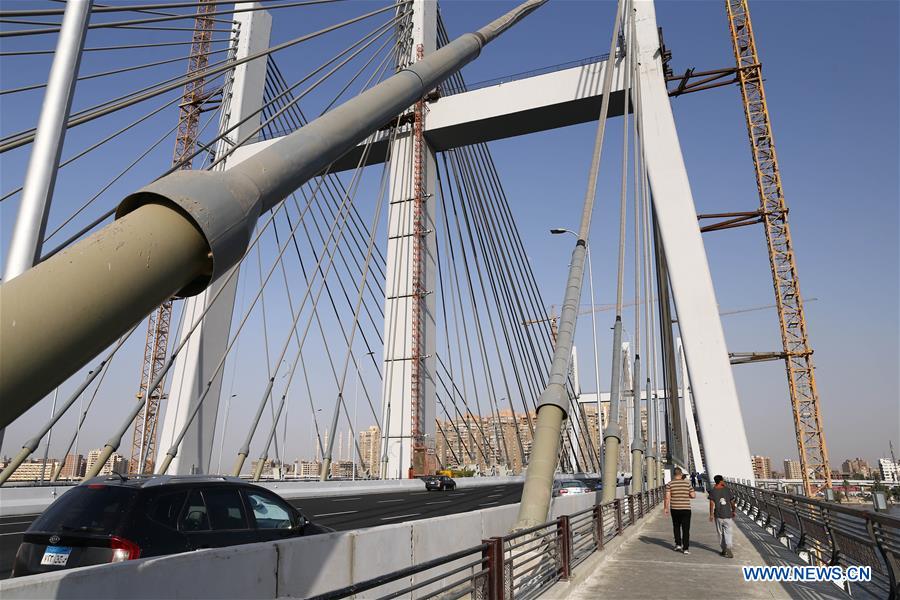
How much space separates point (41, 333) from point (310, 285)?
1842cm

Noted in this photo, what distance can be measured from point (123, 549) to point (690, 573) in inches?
317

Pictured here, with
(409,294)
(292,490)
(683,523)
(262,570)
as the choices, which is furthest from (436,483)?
(262,570)

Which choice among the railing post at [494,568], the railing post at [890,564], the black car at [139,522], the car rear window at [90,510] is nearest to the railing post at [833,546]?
the railing post at [890,564]

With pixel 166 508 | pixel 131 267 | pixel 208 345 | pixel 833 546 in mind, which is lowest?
pixel 833 546

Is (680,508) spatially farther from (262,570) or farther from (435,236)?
(435,236)

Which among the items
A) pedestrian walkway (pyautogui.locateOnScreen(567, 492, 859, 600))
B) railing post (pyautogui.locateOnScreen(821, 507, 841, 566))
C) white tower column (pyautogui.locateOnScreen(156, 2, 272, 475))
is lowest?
pedestrian walkway (pyautogui.locateOnScreen(567, 492, 859, 600))

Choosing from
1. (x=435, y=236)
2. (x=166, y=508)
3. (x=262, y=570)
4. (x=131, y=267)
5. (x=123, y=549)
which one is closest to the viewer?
(x=131, y=267)

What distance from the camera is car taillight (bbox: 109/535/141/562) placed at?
5.29 m

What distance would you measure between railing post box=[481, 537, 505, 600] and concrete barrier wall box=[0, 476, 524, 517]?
718 cm

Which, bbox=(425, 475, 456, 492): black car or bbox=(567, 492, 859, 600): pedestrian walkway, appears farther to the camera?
bbox=(425, 475, 456, 492): black car

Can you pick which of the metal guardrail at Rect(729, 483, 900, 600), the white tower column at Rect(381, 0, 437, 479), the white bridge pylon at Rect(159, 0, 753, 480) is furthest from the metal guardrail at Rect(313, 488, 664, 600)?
the white tower column at Rect(381, 0, 437, 479)

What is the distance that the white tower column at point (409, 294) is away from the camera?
2405 centimetres

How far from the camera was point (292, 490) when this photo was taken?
2484 centimetres

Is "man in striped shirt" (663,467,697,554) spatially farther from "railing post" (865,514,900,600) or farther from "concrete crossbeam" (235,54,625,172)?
"concrete crossbeam" (235,54,625,172)
